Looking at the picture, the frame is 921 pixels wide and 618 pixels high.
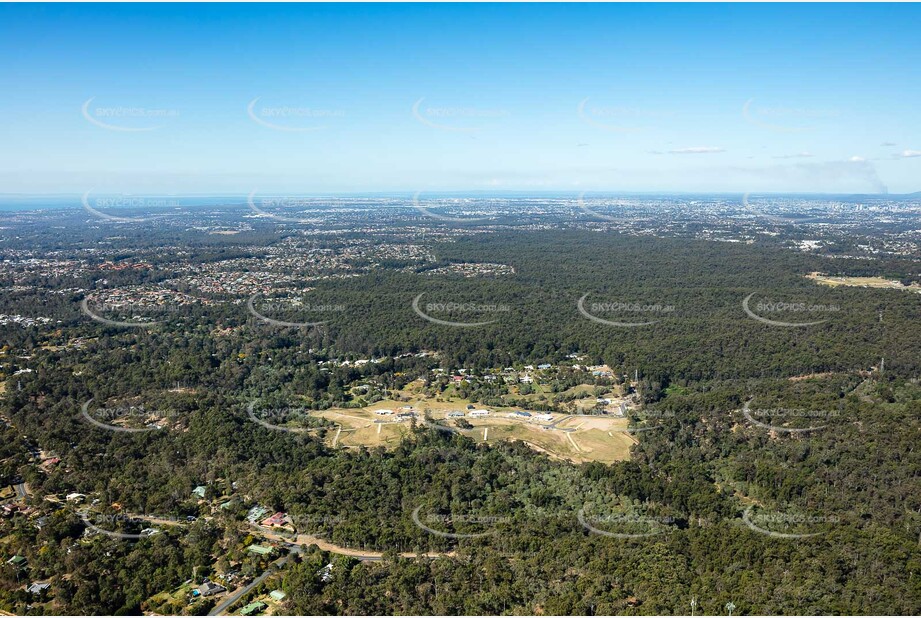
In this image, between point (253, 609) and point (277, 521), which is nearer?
point (253, 609)

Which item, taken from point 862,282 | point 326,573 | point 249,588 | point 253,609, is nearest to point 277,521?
point 249,588

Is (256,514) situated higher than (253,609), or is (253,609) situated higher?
(256,514)

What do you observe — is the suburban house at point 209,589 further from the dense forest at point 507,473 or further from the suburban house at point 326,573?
the suburban house at point 326,573

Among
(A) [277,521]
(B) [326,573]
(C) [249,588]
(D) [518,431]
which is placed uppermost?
(D) [518,431]

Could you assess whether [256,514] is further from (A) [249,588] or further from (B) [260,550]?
(A) [249,588]

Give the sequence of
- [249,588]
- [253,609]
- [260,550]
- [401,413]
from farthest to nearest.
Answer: [401,413]
[260,550]
[249,588]
[253,609]

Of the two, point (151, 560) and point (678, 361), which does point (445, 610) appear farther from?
point (678, 361)

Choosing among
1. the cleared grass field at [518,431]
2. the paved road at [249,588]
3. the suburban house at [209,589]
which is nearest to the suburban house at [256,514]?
the paved road at [249,588]

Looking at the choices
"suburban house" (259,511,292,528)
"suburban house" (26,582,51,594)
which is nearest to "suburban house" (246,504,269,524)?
"suburban house" (259,511,292,528)

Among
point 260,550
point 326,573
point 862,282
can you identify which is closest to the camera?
point 326,573

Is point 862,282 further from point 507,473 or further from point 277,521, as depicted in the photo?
point 277,521
